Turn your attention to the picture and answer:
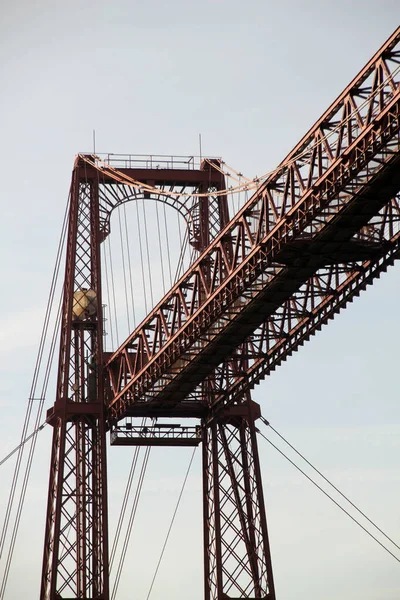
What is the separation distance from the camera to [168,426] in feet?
247

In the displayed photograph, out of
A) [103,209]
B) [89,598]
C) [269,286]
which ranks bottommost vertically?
[89,598]

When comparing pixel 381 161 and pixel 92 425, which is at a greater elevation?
pixel 92 425

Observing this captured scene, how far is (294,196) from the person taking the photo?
57750mm

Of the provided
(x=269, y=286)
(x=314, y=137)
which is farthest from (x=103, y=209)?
(x=314, y=137)

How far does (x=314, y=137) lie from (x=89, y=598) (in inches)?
1001

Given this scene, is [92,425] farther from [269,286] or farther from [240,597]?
[269,286]

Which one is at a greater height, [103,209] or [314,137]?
[103,209]

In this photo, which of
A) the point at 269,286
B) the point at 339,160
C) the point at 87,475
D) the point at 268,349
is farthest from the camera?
the point at 87,475

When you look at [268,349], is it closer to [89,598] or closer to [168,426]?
[168,426]

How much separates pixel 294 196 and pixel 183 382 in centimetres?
1621

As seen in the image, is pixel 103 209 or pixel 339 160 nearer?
pixel 339 160

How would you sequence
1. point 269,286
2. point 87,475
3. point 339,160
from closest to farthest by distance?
point 339,160 < point 269,286 < point 87,475

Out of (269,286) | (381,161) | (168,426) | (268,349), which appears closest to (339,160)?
(381,161)

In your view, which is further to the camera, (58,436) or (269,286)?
(58,436)
